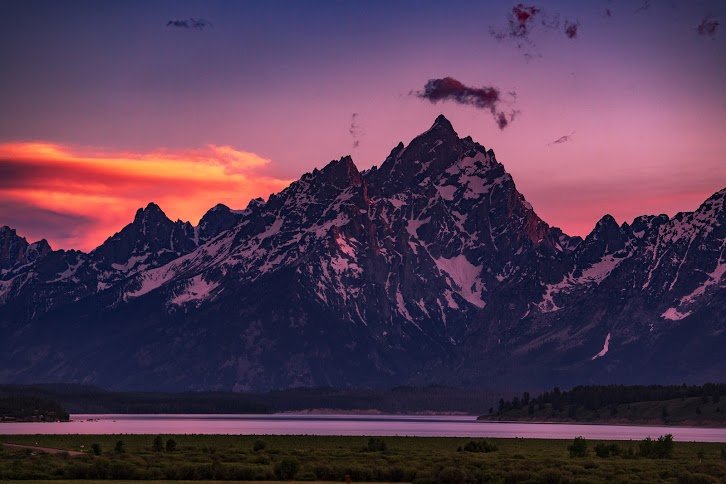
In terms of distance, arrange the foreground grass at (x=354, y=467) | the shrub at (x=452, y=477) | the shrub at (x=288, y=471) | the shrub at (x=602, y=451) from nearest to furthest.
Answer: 1. the shrub at (x=452, y=477)
2. the foreground grass at (x=354, y=467)
3. the shrub at (x=288, y=471)
4. the shrub at (x=602, y=451)

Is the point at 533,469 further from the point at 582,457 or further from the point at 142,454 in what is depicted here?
the point at 142,454

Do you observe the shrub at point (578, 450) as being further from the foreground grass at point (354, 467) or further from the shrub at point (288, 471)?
the shrub at point (288, 471)

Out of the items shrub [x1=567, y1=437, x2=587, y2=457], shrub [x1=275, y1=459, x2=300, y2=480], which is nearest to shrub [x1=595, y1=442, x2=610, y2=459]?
shrub [x1=567, y1=437, x2=587, y2=457]

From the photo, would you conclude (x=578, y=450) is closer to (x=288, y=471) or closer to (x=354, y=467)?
(x=354, y=467)

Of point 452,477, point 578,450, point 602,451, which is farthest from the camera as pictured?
point 602,451

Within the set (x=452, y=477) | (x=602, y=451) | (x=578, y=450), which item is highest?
(x=578, y=450)

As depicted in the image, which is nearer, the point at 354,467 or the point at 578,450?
the point at 354,467

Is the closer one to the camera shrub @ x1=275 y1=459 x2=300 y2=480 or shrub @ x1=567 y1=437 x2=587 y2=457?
shrub @ x1=275 y1=459 x2=300 y2=480

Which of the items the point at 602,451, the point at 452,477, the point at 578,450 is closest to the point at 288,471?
the point at 452,477

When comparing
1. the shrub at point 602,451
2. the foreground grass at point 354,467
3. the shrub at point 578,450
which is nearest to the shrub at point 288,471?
the foreground grass at point 354,467

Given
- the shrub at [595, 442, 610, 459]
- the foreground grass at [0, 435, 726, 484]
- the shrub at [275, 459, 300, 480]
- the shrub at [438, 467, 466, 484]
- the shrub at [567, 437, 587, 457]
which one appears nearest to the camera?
the shrub at [438, 467, 466, 484]

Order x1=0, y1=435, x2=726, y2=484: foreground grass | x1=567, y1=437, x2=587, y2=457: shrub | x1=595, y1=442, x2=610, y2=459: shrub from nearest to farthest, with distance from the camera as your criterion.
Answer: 1. x1=0, y1=435, x2=726, y2=484: foreground grass
2. x1=595, y1=442, x2=610, y2=459: shrub
3. x1=567, y1=437, x2=587, y2=457: shrub

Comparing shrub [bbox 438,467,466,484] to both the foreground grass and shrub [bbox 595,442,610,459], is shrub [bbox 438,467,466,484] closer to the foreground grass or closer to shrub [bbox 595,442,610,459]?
the foreground grass

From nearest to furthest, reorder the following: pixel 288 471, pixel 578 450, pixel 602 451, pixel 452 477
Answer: pixel 452 477 < pixel 288 471 < pixel 578 450 < pixel 602 451
